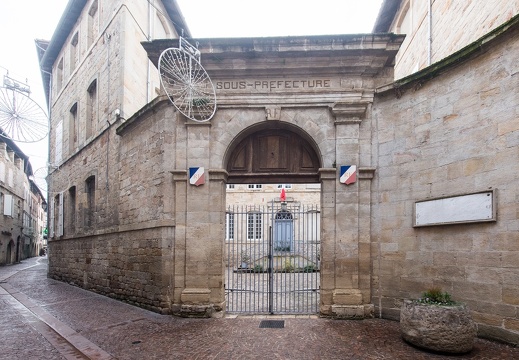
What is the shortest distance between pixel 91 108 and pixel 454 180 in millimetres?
11702

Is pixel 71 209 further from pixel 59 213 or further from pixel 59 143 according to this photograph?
pixel 59 143

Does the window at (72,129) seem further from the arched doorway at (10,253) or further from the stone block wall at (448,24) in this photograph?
the arched doorway at (10,253)

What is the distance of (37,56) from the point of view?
718 inches

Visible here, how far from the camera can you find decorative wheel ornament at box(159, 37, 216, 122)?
6965mm

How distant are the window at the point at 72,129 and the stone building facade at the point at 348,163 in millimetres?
7121

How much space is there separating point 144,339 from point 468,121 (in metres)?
6.06

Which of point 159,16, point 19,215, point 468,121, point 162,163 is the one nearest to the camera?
point 468,121

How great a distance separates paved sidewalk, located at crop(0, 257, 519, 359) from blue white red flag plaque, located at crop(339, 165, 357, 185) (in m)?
2.51

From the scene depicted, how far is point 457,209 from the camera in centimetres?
577

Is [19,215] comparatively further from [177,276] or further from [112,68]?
[177,276]

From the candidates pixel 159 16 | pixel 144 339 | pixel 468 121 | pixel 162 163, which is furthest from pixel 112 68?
pixel 468 121

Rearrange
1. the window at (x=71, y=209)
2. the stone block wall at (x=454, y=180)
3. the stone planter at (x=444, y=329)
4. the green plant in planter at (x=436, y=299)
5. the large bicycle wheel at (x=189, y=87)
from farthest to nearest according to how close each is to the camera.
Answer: the window at (x=71, y=209) < the large bicycle wheel at (x=189, y=87) < the stone block wall at (x=454, y=180) < the green plant in planter at (x=436, y=299) < the stone planter at (x=444, y=329)

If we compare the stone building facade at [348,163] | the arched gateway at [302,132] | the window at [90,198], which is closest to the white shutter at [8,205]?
the window at [90,198]

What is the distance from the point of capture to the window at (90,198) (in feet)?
37.9
